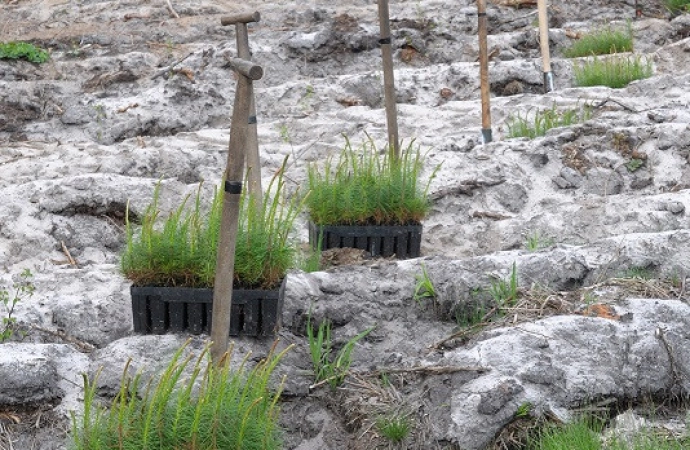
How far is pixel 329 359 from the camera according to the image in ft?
13.1

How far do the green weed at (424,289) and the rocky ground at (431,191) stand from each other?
4 cm

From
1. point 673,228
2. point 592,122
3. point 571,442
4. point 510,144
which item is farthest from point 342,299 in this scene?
point 592,122

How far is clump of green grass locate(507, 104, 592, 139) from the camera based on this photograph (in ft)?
21.3

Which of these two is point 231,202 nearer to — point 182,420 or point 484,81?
point 182,420

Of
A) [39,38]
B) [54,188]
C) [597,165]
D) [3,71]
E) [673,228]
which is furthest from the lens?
[39,38]

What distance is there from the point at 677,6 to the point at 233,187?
6933 mm

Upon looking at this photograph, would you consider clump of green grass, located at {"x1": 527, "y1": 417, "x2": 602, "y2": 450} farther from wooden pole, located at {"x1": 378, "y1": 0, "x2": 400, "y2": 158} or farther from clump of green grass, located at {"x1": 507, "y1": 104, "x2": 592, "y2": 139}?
clump of green grass, located at {"x1": 507, "y1": 104, "x2": 592, "y2": 139}

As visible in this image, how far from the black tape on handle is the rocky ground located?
2.70ft

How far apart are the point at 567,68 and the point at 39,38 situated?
455 centimetres

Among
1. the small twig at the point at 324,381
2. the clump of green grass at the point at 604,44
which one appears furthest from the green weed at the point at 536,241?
the clump of green grass at the point at 604,44

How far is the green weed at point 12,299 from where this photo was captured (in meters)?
3.94

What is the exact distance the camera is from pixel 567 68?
7.97 meters

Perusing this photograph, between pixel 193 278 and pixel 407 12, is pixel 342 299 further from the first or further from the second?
pixel 407 12

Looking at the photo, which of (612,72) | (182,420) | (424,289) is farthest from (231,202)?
(612,72)
